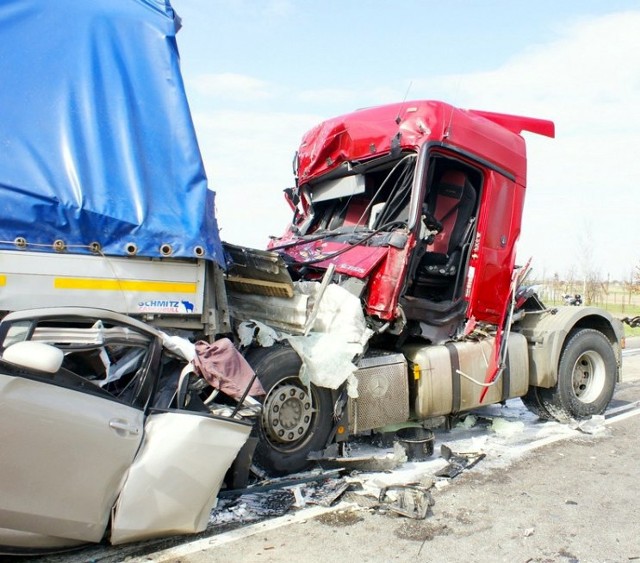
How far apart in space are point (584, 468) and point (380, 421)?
182 cm

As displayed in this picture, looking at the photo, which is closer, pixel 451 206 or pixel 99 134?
pixel 99 134

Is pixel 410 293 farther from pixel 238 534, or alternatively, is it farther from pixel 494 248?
pixel 238 534

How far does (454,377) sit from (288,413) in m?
1.84

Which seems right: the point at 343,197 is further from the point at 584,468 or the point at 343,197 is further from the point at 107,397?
the point at 107,397

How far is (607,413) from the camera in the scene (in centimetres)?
764

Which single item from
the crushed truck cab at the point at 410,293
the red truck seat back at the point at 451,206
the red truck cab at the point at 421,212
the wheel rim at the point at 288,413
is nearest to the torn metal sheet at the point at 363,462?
the crushed truck cab at the point at 410,293

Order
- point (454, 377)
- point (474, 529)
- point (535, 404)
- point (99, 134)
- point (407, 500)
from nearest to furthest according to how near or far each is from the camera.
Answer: point (474, 529)
point (99, 134)
point (407, 500)
point (454, 377)
point (535, 404)

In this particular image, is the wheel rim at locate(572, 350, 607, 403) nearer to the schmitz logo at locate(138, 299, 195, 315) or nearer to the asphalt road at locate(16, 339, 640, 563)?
the asphalt road at locate(16, 339, 640, 563)

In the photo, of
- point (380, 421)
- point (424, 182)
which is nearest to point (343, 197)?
point (424, 182)

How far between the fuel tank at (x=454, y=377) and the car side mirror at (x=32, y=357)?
3.55m

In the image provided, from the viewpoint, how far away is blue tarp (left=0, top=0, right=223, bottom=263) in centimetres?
397

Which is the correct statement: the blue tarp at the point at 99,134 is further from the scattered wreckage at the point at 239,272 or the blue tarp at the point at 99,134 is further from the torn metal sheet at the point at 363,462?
the torn metal sheet at the point at 363,462

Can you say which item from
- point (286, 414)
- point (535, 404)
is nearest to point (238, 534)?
point (286, 414)

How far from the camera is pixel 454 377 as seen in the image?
596 centimetres
